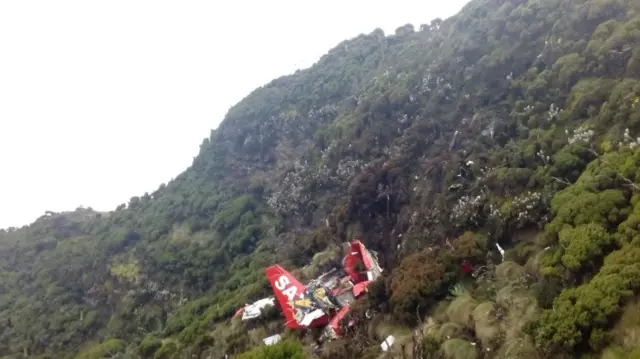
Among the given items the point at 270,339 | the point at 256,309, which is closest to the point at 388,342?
the point at 270,339

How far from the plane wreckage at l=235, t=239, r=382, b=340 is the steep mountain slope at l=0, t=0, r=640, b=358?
5.26ft

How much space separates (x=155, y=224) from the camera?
50.2 m

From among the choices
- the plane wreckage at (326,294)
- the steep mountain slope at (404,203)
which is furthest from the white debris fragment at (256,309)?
the steep mountain slope at (404,203)

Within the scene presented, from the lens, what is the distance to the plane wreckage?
22219 mm

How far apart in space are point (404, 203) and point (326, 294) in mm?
8505

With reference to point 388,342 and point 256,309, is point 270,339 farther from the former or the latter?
point 388,342

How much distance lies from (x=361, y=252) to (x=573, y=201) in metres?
11.3

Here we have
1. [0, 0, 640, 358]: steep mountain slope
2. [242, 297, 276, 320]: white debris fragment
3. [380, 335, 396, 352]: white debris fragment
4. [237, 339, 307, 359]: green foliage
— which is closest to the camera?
[237, 339, 307, 359]: green foliage

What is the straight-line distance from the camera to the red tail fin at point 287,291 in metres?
23.2

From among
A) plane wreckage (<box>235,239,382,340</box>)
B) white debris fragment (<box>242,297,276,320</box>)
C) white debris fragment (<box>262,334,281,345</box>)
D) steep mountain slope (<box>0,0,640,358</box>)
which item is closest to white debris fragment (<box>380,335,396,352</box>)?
steep mountain slope (<box>0,0,640,358</box>)

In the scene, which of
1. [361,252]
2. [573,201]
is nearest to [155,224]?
[361,252]

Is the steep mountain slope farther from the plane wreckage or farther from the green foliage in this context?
the green foliage

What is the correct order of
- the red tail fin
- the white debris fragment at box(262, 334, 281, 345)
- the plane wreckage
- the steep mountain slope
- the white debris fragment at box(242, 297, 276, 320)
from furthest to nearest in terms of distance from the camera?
the white debris fragment at box(242, 297, 276, 320) → the red tail fin → the white debris fragment at box(262, 334, 281, 345) → the plane wreckage → the steep mountain slope

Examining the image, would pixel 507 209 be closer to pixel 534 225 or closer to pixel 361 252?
pixel 534 225
